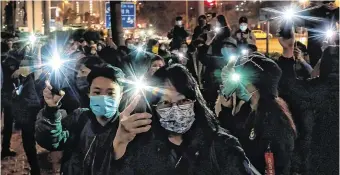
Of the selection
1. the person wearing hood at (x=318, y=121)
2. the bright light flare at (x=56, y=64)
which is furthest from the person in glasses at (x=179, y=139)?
the bright light flare at (x=56, y=64)

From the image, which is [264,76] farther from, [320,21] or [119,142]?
[320,21]

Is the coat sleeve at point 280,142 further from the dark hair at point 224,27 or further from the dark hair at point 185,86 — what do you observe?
the dark hair at point 224,27

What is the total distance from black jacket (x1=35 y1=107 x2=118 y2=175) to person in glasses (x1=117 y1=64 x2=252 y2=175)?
19 centimetres

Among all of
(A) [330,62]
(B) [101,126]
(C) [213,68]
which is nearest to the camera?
(B) [101,126]

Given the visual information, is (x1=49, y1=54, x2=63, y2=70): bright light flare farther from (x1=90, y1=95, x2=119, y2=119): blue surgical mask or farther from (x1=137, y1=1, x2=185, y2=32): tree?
(x1=137, y1=1, x2=185, y2=32): tree

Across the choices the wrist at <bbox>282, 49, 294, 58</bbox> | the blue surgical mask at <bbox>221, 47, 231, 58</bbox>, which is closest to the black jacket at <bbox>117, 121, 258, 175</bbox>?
the wrist at <bbox>282, 49, 294, 58</bbox>

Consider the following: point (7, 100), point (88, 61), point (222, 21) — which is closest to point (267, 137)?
point (88, 61)

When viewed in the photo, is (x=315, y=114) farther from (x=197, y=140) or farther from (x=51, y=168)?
(x=51, y=168)

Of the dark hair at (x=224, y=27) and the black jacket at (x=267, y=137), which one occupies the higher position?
the dark hair at (x=224, y=27)

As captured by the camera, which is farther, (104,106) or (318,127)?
(318,127)

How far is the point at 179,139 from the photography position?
323 cm

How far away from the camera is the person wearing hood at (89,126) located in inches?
131

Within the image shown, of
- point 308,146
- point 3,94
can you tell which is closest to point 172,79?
point 308,146

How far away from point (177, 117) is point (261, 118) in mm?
752
